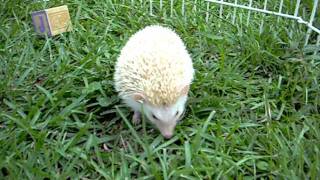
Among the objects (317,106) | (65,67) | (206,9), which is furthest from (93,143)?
(206,9)

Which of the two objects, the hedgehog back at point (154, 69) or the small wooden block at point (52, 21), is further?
the small wooden block at point (52, 21)

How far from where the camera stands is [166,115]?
2.45 meters

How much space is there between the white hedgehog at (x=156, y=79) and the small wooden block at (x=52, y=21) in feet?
2.68

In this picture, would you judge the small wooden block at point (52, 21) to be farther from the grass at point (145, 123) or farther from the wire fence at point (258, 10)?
the wire fence at point (258, 10)

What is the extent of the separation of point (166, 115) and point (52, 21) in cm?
134

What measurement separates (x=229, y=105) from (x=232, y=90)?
172 millimetres

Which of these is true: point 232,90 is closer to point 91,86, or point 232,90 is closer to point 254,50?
point 254,50

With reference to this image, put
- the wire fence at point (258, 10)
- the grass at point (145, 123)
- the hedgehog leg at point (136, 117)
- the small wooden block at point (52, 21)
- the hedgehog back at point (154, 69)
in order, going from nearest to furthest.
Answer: the grass at point (145, 123)
the hedgehog back at point (154, 69)
the hedgehog leg at point (136, 117)
the wire fence at point (258, 10)
the small wooden block at point (52, 21)

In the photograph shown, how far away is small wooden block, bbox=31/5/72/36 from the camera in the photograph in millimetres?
3330

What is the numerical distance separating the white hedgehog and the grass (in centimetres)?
11

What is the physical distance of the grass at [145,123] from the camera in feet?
7.59

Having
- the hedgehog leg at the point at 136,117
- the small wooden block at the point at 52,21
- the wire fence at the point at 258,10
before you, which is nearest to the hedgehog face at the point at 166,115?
the hedgehog leg at the point at 136,117

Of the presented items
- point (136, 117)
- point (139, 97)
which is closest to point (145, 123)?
point (136, 117)

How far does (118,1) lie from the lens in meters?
3.76
